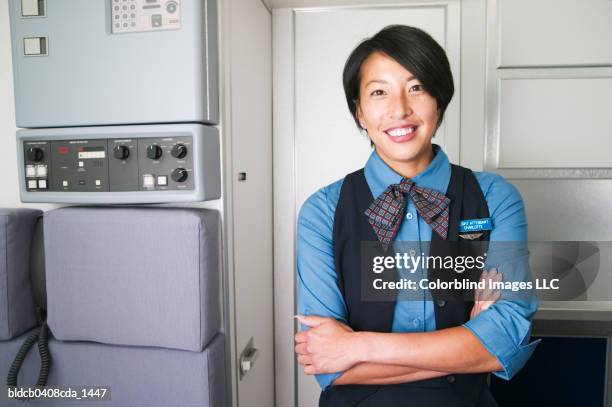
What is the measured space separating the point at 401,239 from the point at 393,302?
0.59ft

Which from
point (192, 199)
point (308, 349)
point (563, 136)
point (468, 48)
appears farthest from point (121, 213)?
point (563, 136)

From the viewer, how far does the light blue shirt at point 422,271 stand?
96 centimetres

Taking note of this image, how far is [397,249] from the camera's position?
1.09 meters

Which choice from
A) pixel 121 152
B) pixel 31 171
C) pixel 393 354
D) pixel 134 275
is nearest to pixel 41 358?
pixel 134 275

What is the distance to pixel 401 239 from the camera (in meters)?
1.10

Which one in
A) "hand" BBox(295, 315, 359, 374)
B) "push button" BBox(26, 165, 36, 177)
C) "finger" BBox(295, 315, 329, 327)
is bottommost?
"hand" BBox(295, 315, 359, 374)

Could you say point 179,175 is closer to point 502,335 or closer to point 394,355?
point 394,355

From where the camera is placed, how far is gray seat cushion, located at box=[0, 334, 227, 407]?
43.6 inches

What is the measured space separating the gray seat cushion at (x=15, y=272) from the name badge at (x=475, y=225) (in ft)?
4.61

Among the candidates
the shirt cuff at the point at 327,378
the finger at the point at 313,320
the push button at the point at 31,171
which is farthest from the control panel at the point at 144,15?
the shirt cuff at the point at 327,378

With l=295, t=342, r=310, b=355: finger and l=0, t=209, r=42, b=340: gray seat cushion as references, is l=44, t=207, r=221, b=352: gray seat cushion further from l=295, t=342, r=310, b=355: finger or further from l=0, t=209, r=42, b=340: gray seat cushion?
l=295, t=342, r=310, b=355: finger

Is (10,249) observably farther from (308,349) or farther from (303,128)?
(303,128)

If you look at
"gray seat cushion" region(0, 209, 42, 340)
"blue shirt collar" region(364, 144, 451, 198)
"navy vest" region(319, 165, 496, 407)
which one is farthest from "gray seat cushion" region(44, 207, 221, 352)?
"blue shirt collar" region(364, 144, 451, 198)

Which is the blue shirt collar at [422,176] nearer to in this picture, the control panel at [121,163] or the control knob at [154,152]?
the control panel at [121,163]
